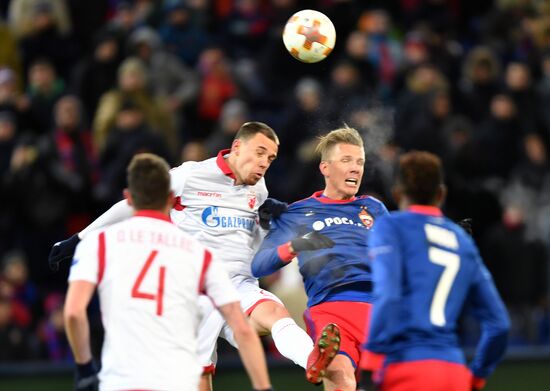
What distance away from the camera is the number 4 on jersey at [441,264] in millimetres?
5887

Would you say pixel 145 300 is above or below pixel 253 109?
below

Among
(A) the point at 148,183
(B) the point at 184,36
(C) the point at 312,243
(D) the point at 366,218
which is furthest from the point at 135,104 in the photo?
(A) the point at 148,183

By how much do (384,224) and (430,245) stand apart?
0.26 meters

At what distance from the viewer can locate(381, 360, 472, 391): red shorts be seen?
5.79 meters

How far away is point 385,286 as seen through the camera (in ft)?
19.0

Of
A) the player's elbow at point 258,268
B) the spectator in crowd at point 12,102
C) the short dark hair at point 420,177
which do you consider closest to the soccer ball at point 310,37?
the player's elbow at point 258,268

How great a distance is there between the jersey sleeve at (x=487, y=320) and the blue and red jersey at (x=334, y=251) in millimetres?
2031

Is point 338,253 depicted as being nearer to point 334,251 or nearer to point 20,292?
point 334,251

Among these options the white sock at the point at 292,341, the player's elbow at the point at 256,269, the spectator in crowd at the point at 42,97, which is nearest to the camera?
the player's elbow at the point at 256,269

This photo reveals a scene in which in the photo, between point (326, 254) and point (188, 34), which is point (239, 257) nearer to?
point (326, 254)

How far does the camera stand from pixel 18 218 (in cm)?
1281

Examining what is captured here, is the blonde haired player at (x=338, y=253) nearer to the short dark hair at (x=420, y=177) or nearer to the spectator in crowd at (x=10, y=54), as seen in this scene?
the short dark hair at (x=420, y=177)

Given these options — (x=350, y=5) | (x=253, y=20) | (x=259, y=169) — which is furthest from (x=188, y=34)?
(x=259, y=169)

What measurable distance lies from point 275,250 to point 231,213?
1.06 meters
